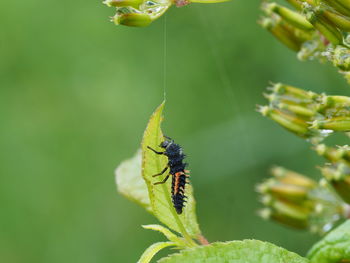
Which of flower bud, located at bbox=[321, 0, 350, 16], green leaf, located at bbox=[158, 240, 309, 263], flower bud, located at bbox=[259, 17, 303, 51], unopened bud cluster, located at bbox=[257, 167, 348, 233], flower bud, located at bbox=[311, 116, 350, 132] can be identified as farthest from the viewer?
unopened bud cluster, located at bbox=[257, 167, 348, 233]

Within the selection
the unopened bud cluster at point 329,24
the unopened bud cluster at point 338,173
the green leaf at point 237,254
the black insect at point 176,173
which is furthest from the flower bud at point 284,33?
the green leaf at point 237,254

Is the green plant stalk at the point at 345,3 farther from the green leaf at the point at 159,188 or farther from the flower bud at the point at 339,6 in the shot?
the green leaf at the point at 159,188

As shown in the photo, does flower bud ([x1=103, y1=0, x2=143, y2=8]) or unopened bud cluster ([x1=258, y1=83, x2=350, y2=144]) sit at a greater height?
flower bud ([x1=103, y1=0, x2=143, y2=8])

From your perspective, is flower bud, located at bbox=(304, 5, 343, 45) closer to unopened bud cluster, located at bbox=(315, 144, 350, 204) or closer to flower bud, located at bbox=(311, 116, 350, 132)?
flower bud, located at bbox=(311, 116, 350, 132)

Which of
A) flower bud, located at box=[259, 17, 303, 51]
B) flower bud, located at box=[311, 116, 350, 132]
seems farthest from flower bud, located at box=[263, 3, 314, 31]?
flower bud, located at box=[311, 116, 350, 132]

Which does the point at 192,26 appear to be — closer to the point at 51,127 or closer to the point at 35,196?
the point at 51,127

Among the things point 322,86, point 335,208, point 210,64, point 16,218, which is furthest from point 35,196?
point 335,208
